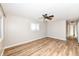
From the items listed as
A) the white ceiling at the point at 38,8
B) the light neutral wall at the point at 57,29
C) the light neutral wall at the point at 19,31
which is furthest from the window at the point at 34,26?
the white ceiling at the point at 38,8

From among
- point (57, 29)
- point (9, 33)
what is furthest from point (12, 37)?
point (57, 29)

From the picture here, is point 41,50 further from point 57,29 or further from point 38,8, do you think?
point 57,29

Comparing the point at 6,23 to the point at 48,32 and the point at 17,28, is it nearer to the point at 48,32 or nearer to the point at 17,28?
the point at 17,28

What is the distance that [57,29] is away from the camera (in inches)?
193

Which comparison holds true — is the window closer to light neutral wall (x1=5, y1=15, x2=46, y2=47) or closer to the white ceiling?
light neutral wall (x1=5, y1=15, x2=46, y2=47)

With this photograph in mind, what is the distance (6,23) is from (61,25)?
3173 mm

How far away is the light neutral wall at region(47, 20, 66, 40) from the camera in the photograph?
14.8ft

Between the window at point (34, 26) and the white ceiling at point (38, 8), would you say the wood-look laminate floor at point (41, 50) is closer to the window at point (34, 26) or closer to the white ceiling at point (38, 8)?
the window at point (34, 26)

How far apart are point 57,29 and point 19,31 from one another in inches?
92.1

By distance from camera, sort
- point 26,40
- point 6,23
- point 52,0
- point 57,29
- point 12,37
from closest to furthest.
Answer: point 52,0 < point 6,23 < point 12,37 < point 26,40 < point 57,29

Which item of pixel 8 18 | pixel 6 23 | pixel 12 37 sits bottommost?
pixel 12 37

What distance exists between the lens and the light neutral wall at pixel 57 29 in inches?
177

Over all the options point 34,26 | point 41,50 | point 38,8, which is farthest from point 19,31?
point 38,8

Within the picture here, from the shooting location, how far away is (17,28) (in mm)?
3705
